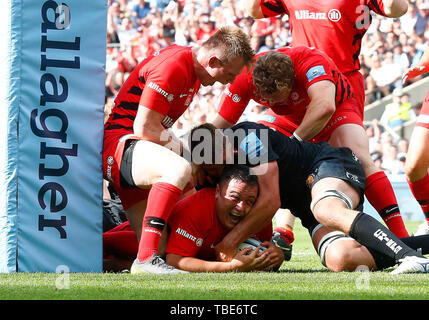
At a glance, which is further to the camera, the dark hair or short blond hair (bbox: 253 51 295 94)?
short blond hair (bbox: 253 51 295 94)

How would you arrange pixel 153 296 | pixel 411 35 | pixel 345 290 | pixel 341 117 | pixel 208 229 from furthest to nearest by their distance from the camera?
1. pixel 411 35
2. pixel 341 117
3. pixel 208 229
4. pixel 345 290
5. pixel 153 296

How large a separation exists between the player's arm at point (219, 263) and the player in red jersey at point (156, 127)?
191 millimetres

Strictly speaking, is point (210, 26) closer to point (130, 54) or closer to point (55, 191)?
point (130, 54)

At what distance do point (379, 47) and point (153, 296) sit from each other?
36.0ft

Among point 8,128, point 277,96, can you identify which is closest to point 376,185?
point 277,96

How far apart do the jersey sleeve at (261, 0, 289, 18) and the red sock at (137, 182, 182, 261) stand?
2923mm

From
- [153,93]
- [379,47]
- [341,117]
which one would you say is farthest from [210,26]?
[153,93]

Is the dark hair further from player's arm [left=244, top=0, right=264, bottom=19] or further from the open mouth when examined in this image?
player's arm [left=244, top=0, right=264, bottom=19]

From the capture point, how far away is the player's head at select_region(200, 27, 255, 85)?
16.4 feet

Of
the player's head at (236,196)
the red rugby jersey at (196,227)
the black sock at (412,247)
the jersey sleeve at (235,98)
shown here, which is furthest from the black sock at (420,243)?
the jersey sleeve at (235,98)

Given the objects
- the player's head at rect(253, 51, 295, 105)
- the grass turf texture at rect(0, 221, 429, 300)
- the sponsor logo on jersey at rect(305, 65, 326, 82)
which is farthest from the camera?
the sponsor logo on jersey at rect(305, 65, 326, 82)

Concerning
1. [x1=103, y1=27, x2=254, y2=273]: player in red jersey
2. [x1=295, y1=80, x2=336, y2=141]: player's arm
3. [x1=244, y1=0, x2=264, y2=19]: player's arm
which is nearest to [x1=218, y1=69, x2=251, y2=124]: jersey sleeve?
[x1=295, y1=80, x2=336, y2=141]: player's arm

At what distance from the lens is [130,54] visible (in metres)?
15.5

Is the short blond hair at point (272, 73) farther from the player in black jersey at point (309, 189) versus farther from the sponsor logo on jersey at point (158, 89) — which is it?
the sponsor logo on jersey at point (158, 89)
